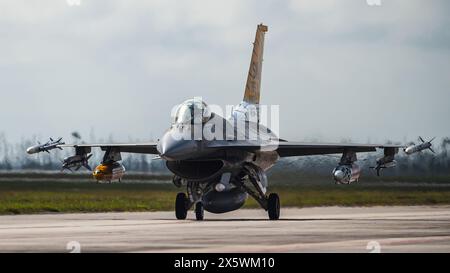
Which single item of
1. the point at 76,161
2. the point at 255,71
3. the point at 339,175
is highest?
the point at 255,71

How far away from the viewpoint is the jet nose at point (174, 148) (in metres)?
27.7

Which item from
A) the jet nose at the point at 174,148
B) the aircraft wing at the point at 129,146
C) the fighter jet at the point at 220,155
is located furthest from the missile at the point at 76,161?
the jet nose at the point at 174,148

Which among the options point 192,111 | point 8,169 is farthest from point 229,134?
point 8,169

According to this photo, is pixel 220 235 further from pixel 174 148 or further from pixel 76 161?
pixel 76 161

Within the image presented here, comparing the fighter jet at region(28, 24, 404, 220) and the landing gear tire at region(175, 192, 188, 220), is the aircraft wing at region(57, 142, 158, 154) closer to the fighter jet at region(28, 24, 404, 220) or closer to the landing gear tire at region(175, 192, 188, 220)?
the fighter jet at region(28, 24, 404, 220)

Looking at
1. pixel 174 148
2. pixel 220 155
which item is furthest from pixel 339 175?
pixel 174 148

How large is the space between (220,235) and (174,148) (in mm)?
5793

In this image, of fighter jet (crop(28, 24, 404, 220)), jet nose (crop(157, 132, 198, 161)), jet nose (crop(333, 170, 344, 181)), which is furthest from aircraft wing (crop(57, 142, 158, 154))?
jet nose (crop(333, 170, 344, 181))

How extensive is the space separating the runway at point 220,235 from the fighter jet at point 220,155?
121 centimetres

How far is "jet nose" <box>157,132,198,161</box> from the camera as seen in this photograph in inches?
1089

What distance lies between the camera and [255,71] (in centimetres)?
3816
